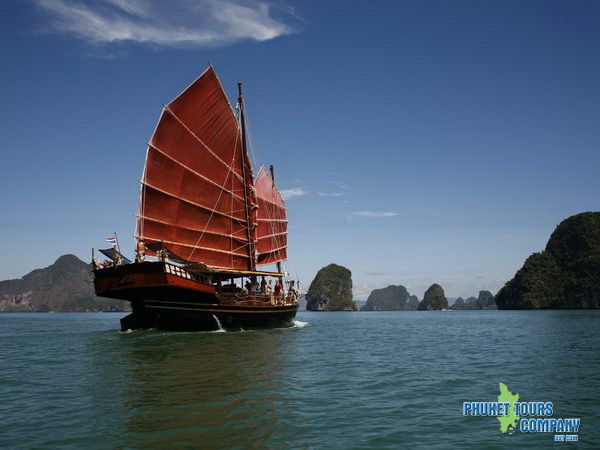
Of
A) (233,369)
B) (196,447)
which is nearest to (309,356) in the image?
(233,369)

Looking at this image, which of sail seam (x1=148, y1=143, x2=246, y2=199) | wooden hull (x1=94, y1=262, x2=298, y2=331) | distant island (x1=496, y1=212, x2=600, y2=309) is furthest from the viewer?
distant island (x1=496, y1=212, x2=600, y2=309)

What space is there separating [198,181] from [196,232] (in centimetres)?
364

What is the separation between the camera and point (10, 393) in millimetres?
12055

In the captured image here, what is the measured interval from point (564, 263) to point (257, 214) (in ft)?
423

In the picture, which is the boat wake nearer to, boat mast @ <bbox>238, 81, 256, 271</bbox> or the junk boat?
the junk boat

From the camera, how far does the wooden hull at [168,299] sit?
91.5 feet

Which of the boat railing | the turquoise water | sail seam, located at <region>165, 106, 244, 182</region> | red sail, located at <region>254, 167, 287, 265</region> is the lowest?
the turquoise water

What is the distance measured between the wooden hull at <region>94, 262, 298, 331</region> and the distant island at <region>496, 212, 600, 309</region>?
126412 mm

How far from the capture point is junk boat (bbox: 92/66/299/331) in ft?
95.8

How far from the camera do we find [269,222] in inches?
1795

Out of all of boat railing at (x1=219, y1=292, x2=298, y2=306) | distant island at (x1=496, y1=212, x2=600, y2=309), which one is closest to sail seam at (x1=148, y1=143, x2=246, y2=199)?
boat railing at (x1=219, y1=292, x2=298, y2=306)

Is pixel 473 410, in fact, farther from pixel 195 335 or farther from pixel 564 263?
pixel 564 263

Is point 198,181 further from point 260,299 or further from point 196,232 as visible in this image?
point 260,299

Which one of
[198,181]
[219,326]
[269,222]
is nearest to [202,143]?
[198,181]
